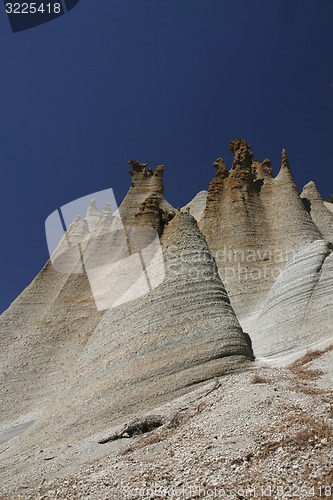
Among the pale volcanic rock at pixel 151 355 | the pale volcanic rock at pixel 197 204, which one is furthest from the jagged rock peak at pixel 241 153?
the pale volcanic rock at pixel 151 355

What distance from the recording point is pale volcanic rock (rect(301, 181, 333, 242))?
3378cm

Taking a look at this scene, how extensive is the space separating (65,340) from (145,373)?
11.5 meters

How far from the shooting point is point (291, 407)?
7211 mm

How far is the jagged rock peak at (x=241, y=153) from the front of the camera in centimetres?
3612

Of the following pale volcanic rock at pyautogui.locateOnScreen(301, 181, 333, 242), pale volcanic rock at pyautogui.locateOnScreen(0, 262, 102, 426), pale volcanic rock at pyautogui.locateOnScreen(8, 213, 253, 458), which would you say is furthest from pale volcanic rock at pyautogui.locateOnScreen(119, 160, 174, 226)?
pale volcanic rock at pyautogui.locateOnScreen(8, 213, 253, 458)

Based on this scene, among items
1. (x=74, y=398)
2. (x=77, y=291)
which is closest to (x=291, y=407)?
(x=74, y=398)

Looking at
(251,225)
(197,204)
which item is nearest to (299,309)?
(251,225)

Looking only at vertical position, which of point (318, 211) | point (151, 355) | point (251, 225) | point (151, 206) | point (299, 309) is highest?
point (151, 206)

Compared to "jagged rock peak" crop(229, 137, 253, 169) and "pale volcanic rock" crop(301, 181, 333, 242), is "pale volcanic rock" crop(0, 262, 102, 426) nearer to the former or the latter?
"jagged rock peak" crop(229, 137, 253, 169)

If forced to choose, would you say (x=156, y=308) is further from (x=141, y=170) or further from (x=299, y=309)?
(x=141, y=170)

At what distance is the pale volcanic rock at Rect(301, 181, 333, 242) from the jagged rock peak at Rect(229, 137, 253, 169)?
5.90m

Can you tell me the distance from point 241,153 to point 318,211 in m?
8.10

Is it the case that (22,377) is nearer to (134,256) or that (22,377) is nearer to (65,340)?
(65,340)

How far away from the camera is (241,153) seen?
122 ft
